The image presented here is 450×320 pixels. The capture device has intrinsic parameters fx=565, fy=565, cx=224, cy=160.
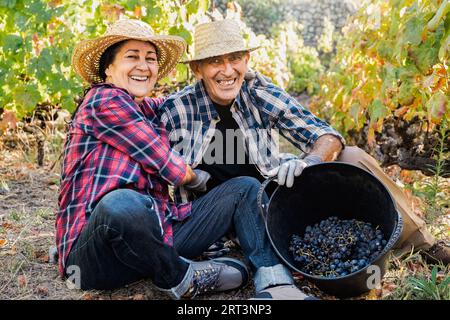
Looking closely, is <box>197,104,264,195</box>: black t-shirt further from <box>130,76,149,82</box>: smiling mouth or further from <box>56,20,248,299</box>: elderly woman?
<box>130,76,149,82</box>: smiling mouth

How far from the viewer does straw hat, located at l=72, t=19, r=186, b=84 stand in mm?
2348

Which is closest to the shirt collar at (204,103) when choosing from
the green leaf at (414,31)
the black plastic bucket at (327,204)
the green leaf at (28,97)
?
the black plastic bucket at (327,204)

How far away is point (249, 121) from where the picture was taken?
2.73m

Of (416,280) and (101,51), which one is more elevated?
(101,51)

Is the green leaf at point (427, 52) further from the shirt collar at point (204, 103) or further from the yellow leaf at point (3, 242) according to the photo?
the yellow leaf at point (3, 242)

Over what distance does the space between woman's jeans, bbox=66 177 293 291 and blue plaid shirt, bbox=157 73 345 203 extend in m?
0.26

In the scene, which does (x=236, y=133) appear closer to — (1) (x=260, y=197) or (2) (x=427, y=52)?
(1) (x=260, y=197)

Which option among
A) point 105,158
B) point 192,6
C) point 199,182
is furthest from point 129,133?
point 192,6

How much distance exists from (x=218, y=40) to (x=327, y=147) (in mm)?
689

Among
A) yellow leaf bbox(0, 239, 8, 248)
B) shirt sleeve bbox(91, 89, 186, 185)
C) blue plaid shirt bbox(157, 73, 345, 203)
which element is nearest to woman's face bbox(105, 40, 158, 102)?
shirt sleeve bbox(91, 89, 186, 185)

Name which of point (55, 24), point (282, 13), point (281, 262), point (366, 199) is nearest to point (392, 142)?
point (366, 199)

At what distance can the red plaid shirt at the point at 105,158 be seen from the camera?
221 centimetres

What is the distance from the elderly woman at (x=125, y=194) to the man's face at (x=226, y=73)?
10.8 inches
